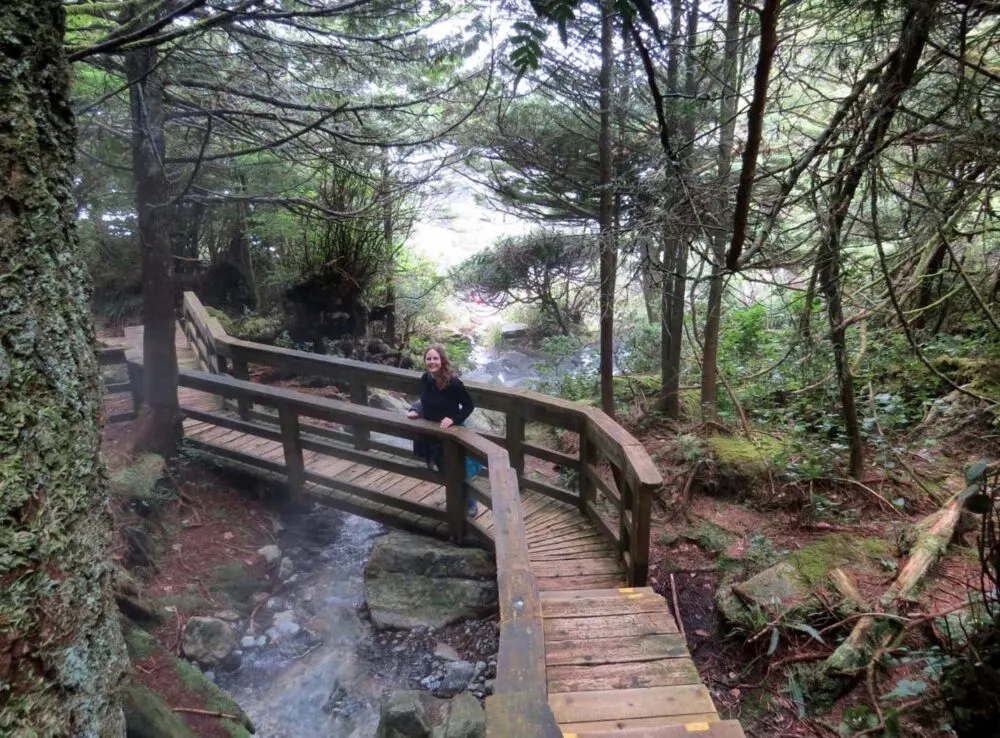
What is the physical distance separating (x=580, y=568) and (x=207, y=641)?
3093 millimetres

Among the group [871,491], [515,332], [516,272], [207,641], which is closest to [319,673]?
[207,641]

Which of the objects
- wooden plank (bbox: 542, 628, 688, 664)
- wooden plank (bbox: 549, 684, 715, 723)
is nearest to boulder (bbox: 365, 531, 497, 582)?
wooden plank (bbox: 542, 628, 688, 664)

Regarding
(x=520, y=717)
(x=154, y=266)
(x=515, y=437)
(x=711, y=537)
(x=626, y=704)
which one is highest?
(x=154, y=266)

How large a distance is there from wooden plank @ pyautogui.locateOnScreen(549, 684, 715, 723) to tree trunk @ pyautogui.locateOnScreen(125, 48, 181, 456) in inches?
206

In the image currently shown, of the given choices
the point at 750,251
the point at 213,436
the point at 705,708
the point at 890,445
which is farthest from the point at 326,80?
the point at 890,445

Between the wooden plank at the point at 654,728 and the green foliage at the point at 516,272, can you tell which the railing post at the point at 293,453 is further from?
the green foliage at the point at 516,272

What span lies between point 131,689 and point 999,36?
5.30 metres

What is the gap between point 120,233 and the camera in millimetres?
11258

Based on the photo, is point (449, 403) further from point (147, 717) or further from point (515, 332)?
point (515, 332)

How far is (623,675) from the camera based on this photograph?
2738 mm

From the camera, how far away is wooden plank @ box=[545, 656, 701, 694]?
264cm

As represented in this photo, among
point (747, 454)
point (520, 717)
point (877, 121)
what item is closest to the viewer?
point (520, 717)

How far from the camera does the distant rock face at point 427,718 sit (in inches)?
147

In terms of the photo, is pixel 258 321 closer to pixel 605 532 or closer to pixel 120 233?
pixel 120 233
